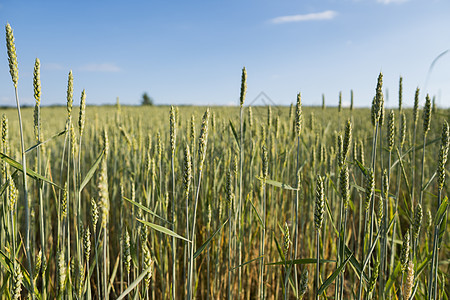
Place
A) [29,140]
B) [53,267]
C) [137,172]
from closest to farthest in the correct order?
1. [53,267]
2. [137,172]
3. [29,140]

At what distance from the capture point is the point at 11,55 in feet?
2.06

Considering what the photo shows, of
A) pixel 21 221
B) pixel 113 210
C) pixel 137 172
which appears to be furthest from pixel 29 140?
pixel 137 172

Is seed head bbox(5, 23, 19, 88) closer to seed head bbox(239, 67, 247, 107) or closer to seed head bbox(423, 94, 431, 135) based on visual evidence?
seed head bbox(239, 67, 247, 107)

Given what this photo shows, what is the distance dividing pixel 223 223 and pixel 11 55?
2.30 ft

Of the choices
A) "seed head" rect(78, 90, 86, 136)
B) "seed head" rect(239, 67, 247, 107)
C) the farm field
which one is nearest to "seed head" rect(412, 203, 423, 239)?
the farm field

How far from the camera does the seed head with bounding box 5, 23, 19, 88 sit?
2.04ft

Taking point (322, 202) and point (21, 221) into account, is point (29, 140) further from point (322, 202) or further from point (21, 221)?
point (322, 202)

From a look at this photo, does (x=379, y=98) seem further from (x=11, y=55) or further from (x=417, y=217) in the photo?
(x=11, y=55)

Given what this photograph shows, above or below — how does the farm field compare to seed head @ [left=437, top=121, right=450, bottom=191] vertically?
below

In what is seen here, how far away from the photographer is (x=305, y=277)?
819mm

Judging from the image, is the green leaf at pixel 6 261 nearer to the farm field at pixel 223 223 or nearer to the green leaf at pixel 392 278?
the farm field at pixel 223 223

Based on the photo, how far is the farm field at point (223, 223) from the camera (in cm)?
75

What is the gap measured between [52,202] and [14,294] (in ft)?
5.88

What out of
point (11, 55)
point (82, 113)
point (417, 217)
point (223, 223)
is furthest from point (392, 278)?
point (11, 55)
